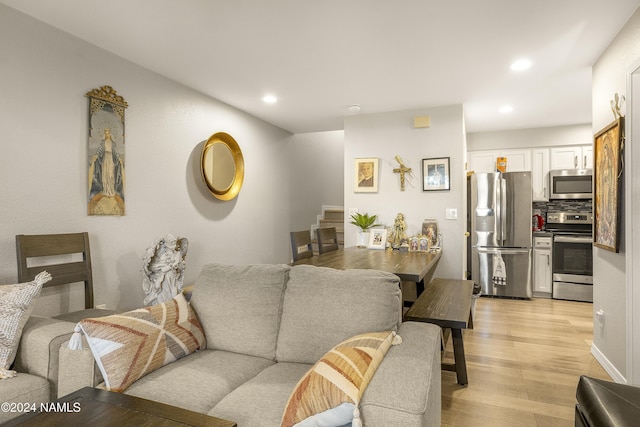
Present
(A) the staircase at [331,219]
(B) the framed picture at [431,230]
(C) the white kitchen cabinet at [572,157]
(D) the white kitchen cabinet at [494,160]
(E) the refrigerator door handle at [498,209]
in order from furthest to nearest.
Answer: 1. (A) the staircase at [331,219]
2. (D) the white kitchen cabinet at [494,160]
3. (C) the white kitchen cabinet at [572,157]
4. (E) the refrigerator door handle at [498,209]
5. (B) the framed picture at [431,230]

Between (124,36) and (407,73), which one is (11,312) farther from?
(407,73)

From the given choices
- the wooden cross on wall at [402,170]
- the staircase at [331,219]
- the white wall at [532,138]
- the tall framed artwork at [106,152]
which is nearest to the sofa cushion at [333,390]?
the tall framed artwork at [106,152]

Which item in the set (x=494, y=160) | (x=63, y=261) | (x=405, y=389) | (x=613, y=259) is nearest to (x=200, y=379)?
(x=405, y=389)

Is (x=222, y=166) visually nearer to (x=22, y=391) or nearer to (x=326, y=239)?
(x=326, y=239)

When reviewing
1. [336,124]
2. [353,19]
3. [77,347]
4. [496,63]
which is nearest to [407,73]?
[496,63]

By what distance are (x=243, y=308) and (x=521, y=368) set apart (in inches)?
88.5

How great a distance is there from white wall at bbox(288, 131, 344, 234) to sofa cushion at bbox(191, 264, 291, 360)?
3.68 metres

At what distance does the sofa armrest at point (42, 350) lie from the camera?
5.31 ft

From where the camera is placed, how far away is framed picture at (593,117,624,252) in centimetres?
240

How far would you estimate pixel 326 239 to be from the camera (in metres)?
4.04

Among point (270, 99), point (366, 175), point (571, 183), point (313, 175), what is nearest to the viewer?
point (270, 99)

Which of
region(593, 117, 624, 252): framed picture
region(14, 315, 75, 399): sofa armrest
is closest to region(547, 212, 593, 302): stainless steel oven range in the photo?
region(593, 117, 624, 252): framed picture

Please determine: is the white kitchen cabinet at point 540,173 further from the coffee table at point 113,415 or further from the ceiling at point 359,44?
the coffee table at point 113,415

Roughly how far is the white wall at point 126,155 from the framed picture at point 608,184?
3555 millimetres
